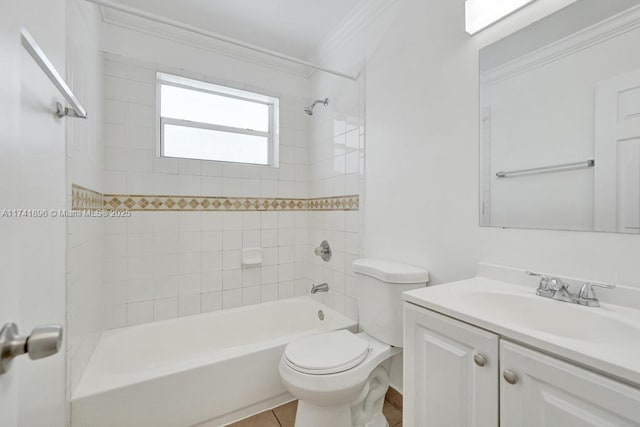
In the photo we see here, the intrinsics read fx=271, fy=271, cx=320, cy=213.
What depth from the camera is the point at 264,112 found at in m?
2.55

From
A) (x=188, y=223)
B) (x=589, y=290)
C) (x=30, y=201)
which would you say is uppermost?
(x=30, y=201)

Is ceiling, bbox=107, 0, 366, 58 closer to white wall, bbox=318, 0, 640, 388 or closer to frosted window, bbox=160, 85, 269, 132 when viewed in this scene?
white wall, bbox=318, 0, 640, 388

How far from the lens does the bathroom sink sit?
770mm

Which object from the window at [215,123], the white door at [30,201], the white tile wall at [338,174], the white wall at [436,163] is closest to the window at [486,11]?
the white wall at [436,163]

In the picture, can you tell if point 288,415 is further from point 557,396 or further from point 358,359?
point 557,396

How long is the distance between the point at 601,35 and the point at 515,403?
3.94 feet

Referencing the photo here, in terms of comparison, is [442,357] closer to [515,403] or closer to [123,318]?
[515,403]

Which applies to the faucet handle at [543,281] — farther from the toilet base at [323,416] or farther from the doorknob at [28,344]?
the doorknob at [28,344]

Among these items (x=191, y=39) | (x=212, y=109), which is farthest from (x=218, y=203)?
(x=191, y=39)

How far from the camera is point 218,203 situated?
2209 millimetres

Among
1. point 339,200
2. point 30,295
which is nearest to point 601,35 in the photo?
point 339,200

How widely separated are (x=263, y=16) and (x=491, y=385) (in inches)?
93.3

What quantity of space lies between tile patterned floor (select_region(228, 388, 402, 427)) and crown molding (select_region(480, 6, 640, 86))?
1.76m

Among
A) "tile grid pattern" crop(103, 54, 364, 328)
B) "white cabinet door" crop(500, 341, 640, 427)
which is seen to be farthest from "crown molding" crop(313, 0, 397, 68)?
"white cabinet door" crop(500, 341, 640, 427)
